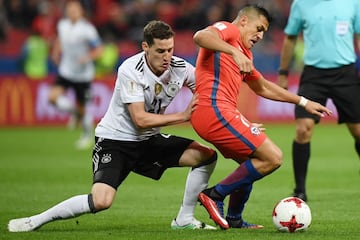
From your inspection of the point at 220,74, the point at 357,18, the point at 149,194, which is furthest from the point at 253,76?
the point at 149,194

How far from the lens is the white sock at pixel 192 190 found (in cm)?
777

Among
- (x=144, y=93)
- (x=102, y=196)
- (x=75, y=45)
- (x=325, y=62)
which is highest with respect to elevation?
(x=144, y=93)

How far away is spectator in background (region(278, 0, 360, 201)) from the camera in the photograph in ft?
32.1

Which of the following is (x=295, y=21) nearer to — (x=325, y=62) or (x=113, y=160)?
(x=325, y=62)

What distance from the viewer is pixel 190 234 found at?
731 centimetres

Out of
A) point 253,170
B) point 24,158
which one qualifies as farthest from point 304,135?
point 24,158

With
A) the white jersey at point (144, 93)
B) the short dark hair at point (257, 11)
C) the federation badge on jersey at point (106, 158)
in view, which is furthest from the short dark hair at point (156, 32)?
the federation badge on jersey at point (106, 158)

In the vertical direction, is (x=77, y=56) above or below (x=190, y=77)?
below

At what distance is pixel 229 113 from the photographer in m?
7.38

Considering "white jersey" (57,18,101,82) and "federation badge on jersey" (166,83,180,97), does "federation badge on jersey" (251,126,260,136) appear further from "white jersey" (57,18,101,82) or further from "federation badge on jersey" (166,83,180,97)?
"white jersey" (57,18,101,82)

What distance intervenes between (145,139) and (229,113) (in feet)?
2.87

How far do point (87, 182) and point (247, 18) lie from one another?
4.60 metres

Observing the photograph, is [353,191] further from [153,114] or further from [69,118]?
[69,118]

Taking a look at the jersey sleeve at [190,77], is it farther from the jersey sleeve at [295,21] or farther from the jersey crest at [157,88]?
→ the jersey sleeve at [295,21]
